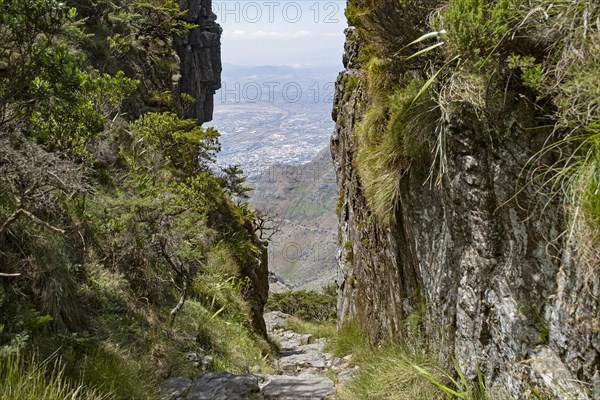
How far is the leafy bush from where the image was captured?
3908cm

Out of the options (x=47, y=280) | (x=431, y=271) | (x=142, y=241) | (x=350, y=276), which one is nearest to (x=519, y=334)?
(x=431, y=271)

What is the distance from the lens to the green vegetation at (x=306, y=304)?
39.1 metres

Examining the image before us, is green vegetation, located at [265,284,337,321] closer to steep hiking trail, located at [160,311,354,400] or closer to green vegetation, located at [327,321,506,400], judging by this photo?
steep hiking trail, located at [160,311,354,400]

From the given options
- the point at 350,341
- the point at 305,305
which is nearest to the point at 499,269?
the point at 350,341

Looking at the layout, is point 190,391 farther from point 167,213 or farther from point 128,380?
point 167,213

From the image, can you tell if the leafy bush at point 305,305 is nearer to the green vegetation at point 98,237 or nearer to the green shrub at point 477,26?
the green vegetation at point 98,237

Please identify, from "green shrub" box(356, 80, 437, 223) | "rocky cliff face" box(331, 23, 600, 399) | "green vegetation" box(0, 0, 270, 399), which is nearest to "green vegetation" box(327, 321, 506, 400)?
"rocky cliff face" box(331, 23, 600, 399)

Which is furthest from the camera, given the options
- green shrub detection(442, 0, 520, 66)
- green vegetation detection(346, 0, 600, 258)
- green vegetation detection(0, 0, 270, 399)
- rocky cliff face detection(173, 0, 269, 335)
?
rocky cliff face detection(173, 0, 269, 335)

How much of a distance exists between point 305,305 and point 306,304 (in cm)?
15

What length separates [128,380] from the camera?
516 cm

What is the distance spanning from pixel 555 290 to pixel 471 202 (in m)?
1.17

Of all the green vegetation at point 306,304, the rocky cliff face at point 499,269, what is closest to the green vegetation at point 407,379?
the rocky cliff face at point 499,269

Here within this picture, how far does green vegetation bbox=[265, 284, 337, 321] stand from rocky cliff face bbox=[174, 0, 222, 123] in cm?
1734

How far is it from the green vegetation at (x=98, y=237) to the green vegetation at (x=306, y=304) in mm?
24025
